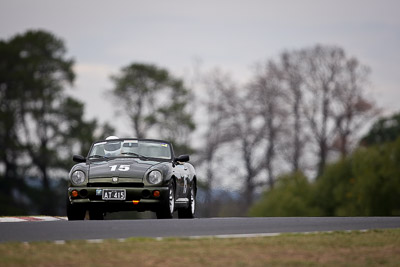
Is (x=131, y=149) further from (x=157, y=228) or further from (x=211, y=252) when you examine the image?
(x=211, y=252)

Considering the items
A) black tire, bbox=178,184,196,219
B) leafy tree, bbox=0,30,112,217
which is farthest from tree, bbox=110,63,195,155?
black tire, bbox=178,184,196,219

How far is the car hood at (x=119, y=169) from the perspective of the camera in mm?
16688

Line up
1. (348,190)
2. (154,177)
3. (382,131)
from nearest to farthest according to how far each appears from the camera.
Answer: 1. (154,177)
2. (348,190)
3. (382,131)

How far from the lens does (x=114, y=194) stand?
16562 mm

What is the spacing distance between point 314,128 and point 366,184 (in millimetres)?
8629

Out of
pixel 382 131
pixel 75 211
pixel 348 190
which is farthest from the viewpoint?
pixel 382 131

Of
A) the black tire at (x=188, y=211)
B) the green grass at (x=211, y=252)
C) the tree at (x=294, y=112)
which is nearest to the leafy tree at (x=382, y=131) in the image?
the tree at (x=294, y=112)

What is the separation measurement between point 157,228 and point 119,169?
3.25 m

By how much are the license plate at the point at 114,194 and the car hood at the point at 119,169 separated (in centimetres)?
26

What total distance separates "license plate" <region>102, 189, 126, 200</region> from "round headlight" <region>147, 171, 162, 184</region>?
0.51m

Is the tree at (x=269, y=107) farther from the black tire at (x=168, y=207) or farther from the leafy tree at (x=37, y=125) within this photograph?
the black tire at (x=168, y=207)

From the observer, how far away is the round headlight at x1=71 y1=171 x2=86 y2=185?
16.8 meters

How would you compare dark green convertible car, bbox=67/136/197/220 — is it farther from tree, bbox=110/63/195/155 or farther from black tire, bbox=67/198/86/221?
tree, bbox=110/63/195/155

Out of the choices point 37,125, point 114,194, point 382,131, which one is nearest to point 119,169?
point 114,194
